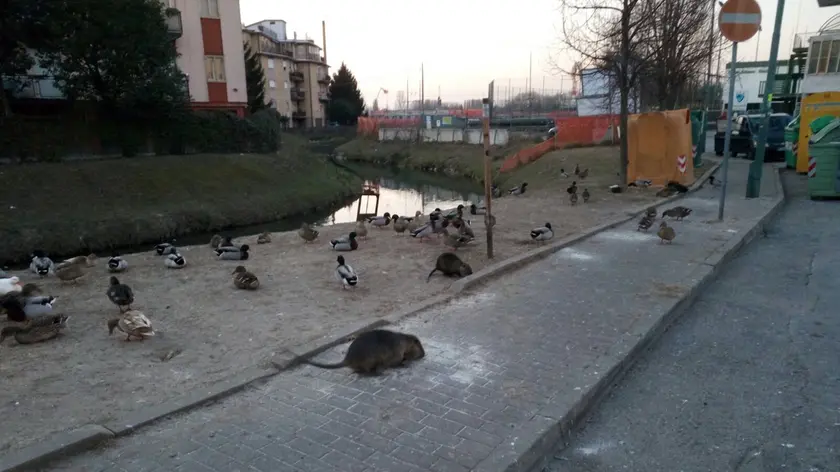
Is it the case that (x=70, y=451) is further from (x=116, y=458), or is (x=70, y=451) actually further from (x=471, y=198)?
(x=471, y=198)

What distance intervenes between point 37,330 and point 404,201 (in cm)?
2544

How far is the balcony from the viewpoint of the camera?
31931 mm

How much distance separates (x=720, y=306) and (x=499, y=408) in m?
4.40

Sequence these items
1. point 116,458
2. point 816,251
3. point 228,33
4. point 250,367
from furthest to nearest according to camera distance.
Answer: point 228,33, point 816,251, point 250,367, point 116,458

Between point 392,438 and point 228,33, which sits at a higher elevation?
point 228,33

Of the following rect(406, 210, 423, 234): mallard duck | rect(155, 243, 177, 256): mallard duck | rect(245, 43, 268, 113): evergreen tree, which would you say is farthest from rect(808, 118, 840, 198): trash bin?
rect(245, 43, 268, 113): evergreen tree

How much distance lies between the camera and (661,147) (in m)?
19.2

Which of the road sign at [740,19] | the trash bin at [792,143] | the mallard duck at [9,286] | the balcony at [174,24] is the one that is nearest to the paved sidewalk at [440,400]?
the mallard duck at [9,286]

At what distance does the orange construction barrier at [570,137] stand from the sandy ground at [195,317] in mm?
20237

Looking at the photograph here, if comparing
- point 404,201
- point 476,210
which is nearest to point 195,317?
point 476,210

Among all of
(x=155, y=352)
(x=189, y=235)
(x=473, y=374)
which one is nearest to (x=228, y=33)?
(x=189, y=235)

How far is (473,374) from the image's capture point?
5.23 meters

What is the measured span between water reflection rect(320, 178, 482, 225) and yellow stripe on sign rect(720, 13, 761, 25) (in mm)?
15744

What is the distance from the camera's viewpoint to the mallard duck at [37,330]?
680 cm
